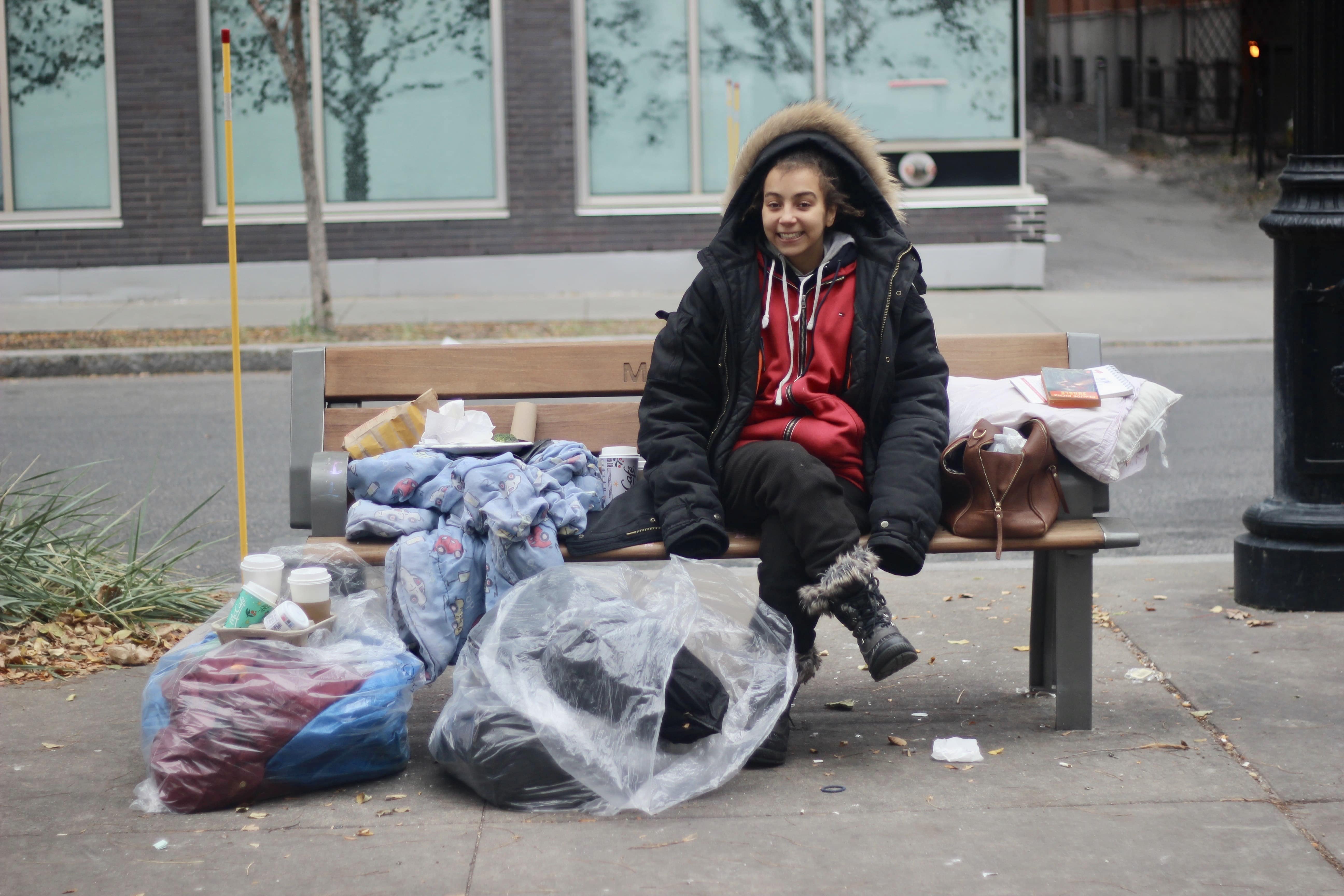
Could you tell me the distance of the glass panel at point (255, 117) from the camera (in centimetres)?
1380

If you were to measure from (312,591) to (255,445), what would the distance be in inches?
201

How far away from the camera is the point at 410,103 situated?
562 inches

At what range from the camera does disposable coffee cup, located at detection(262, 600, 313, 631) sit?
3.67 m

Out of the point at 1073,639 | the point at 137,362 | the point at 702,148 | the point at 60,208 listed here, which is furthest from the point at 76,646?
the point at 60,208

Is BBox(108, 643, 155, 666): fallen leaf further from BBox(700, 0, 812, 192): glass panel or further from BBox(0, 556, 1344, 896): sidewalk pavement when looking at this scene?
BBox(700, 0, 812, 192): glass panel

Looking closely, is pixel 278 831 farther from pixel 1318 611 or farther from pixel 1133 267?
pixel 1133 267

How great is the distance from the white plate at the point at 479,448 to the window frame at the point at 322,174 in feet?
33.0

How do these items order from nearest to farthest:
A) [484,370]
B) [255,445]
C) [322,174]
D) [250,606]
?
[250,606] → [484,370] → [255,445] → [322,174]

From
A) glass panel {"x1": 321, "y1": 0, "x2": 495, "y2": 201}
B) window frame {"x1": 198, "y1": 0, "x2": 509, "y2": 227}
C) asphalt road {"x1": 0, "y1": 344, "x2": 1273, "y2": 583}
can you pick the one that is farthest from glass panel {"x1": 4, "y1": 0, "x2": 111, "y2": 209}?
asphalt road {"x1": 0, "y1": 344, "x2": 1273, "y2": 583}

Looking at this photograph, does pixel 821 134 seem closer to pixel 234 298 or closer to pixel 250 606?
pixel 250 606

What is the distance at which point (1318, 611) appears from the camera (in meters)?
5.01

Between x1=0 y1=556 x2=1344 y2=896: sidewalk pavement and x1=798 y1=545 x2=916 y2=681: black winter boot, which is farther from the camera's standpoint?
x1=798 y1=545 x2=916 y2=681: black winter boot

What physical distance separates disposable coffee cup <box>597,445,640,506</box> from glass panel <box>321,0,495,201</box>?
1046 centimetres

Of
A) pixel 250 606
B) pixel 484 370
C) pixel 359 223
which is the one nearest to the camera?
pixel 250 606
